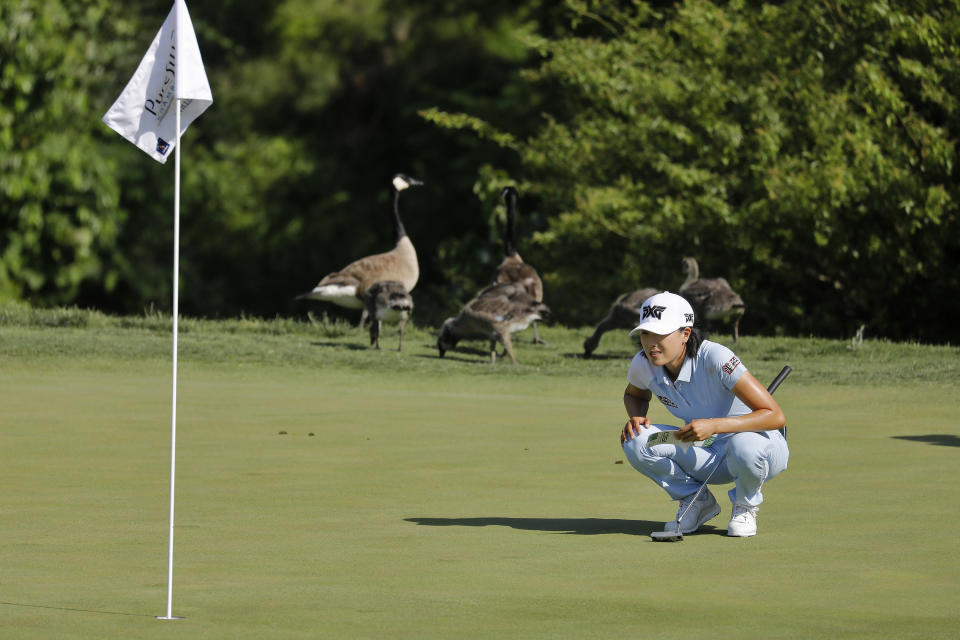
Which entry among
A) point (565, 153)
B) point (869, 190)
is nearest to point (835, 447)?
point (869, 190)

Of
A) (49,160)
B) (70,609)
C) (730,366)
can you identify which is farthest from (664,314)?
(49,160)

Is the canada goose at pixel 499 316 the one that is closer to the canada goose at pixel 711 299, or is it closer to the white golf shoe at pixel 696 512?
the canada goose at pixel 711 299

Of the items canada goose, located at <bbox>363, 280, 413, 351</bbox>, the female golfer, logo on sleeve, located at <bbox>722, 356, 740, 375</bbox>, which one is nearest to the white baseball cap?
the female golfer

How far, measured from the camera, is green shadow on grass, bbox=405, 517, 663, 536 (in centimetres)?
920

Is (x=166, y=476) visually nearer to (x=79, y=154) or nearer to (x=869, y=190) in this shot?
(x=869, y=190)

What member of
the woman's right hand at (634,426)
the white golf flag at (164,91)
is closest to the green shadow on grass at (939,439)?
the woman's right hand at (634,426)

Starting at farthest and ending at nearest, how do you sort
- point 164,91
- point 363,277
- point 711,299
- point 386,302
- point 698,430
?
point 363,277
point 711,299
point 386,302
point 698,430
point 164,91

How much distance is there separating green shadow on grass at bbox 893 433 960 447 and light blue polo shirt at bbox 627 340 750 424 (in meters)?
5.20

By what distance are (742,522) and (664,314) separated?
1.25 meters

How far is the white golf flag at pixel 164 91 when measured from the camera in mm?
8070

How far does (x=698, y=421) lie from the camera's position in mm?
8484

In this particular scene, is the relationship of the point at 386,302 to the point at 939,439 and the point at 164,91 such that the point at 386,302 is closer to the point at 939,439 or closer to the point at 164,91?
the point at 939,439

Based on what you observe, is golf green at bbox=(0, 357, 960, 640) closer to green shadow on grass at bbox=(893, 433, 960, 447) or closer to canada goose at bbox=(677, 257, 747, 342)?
green shadow on grass at bbox=(893, 433, 960, 447)

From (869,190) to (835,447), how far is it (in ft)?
47.5
